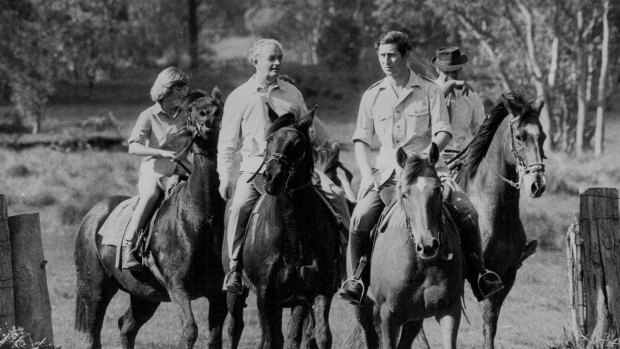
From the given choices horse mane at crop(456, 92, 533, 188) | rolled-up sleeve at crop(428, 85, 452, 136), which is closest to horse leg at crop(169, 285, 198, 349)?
rolled-up sleeve at crop(428, 85, 452, 136)

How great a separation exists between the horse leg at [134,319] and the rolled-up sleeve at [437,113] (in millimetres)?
4236

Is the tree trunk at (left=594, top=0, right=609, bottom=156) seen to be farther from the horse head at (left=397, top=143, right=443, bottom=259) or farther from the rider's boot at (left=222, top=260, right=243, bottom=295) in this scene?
→ the horse head at (left=397, top=143, right=443, bottom=259)

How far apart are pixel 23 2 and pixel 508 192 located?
32.0 meters

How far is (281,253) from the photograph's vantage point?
1034 cm

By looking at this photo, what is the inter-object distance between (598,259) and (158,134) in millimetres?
4524

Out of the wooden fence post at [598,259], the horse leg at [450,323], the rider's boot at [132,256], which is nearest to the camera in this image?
the horse leg at [450,323]

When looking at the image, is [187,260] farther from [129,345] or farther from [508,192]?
[508,192]

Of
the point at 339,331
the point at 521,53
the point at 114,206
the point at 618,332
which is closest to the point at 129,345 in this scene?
the point at 114,206

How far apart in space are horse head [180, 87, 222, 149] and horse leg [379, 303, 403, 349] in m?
2.54

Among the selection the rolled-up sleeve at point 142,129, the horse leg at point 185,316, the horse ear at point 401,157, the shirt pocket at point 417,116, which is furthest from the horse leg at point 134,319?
the horse ear at point 401,157

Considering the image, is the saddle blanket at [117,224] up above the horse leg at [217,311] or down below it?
above

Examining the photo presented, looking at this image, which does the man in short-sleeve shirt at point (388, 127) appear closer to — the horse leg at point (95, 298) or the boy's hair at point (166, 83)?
the boy's hair at point (166, 83)

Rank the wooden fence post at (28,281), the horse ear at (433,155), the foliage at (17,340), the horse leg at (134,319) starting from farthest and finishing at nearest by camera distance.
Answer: the horse leg at (134,319)
the wooden fence post at (28,281)
the foliage at (17,340)
the horse ear at (433,155)

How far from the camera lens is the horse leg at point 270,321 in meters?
10.3
